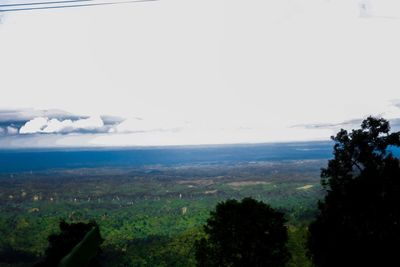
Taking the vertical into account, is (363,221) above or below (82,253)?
below

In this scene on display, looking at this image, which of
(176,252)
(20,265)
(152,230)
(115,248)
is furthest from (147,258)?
(152,230)

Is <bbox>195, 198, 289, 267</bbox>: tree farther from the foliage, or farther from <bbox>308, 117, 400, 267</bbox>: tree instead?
the foliage

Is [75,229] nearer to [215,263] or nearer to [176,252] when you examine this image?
[215,263]

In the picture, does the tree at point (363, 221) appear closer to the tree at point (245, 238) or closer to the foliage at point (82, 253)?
the tree at point (245, 238)

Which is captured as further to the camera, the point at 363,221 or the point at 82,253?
the point at 363,221

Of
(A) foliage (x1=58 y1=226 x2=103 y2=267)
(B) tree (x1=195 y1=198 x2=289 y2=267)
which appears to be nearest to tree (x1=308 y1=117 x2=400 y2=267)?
(B) tree (x1=195 y1=198 x2=289 y2=267)

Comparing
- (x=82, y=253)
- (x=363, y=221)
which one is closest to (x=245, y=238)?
(x=363, y=221)

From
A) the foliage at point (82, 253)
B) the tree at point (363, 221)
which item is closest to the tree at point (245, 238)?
the tree at point (363, 221)

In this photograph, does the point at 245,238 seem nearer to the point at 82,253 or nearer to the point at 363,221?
the point at 363,221

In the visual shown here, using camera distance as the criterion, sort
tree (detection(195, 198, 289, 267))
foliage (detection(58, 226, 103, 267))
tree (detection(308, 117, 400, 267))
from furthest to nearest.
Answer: tree (detection(195, 198, 289, 267)) < tree (detection(308, 117, 400, 267)) < foliage (detection(58, 226, 103, 267))
